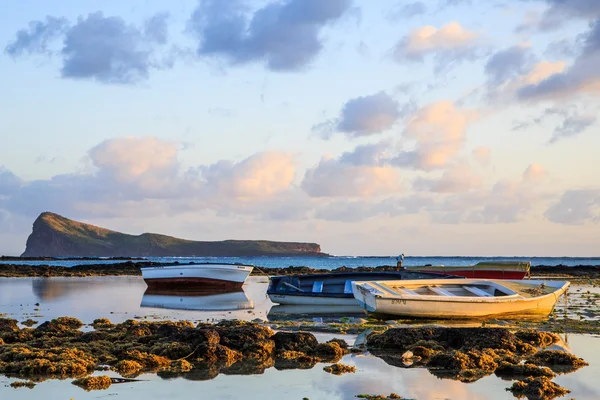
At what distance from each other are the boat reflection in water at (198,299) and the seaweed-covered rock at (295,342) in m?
10.4

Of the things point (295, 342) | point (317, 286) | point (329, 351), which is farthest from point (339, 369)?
point (317, 286)

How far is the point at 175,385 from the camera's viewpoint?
1045 centimetres

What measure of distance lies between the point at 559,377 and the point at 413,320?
816 cm

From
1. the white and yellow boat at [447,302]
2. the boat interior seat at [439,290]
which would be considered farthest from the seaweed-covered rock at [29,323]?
the boat interior seat at [439,290]


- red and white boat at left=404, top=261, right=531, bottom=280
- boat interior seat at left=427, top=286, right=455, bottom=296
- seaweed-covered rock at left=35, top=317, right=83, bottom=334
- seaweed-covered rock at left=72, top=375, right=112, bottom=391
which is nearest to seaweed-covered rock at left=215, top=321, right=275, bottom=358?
seaweed-covered rock at left=72, top=375, right=112, bottom=391

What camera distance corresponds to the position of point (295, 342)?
13.2m

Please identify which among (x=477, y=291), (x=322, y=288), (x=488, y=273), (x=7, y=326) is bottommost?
(x=7, y=326)

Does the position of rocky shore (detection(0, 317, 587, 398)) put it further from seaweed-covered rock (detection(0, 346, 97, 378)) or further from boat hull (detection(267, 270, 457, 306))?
boat hull (detection(267, 270, 457, 306))

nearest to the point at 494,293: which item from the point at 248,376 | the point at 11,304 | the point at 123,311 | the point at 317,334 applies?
the point at 317,334

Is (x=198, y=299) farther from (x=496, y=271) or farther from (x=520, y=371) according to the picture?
(x=520, y=371)

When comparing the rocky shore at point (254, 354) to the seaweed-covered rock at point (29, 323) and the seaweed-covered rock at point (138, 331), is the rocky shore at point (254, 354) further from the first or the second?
the seaweed-covered rock at point (29, 323)

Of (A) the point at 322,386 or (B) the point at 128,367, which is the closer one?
(A) the point at 322,386

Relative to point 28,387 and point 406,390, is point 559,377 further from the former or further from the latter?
point 28,387

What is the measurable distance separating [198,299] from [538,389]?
20.6 metres
